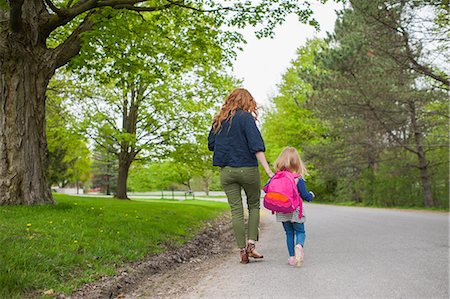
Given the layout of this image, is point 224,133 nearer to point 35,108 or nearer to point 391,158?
Answer: point 35,108

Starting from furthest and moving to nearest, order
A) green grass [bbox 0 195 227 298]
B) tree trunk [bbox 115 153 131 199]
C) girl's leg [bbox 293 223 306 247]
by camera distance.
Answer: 1. tree trunk [bbox 115 153 131 199]
2. girl's leg [bbox 293 223 306 247]
3. green grass [bbox 0 195 227 298]

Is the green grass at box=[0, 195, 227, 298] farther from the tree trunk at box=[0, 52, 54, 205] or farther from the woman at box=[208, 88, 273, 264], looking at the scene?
the woman at box=[208, 88, 273, 264]

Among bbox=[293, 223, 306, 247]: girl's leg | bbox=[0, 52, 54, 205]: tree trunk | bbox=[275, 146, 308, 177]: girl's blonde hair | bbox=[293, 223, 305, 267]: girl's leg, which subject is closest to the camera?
bbox=[293, 223, 305, 267]: girl's leg

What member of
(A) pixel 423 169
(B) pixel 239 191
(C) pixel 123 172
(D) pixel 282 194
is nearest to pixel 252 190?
(B) pixel 239 191

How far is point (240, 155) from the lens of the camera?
498 centimetres

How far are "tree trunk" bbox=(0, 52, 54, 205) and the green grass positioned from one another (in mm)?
584

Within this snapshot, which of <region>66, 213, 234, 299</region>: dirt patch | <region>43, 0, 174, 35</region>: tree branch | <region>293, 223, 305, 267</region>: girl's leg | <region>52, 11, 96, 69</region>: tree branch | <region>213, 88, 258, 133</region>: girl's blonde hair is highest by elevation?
<region>43, 0, 174, 35</region>: tree branch

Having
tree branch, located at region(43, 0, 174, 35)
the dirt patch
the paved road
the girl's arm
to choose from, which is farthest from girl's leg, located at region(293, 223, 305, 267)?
tree branch, located at region(43, 0, 174, 35)

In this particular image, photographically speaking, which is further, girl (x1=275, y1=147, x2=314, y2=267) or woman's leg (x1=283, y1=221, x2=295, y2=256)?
woman's leg (x1=283, y1=221, x2=295, y2=256)

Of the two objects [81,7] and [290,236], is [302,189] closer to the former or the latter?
[290,236]

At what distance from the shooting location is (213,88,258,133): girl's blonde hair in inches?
203

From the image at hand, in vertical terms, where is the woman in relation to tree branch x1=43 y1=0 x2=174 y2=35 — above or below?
below

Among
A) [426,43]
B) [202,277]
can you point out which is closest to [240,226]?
[202,277]

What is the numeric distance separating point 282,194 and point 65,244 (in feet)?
9.86
